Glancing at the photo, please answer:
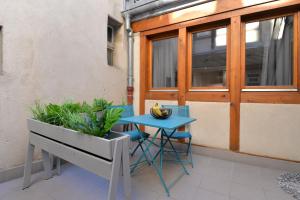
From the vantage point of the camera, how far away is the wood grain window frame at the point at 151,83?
3387 mm

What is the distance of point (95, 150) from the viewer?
123 cm

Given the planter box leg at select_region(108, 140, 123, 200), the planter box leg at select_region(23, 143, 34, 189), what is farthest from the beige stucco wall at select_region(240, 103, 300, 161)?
the planter box leg at select_region(23, 143, 34, 189)

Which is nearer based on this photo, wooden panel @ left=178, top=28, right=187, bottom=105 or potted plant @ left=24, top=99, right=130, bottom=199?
potted plant @ left=24, top=99, right=130, bottom=199

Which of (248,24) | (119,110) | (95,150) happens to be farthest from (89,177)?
(248,24)

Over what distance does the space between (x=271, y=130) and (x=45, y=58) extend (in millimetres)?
3413

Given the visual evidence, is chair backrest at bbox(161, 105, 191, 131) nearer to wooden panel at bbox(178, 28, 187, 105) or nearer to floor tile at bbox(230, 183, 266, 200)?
wooden panel at bbox(178, 28, 187, 105)

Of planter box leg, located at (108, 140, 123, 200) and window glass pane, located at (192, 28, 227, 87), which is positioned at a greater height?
window glass pane, located at (192, 28, 227, 87)

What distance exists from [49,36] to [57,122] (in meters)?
1.37

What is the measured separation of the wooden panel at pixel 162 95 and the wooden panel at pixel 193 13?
1.36 m

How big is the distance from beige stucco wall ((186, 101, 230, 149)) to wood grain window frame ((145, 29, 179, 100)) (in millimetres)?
425

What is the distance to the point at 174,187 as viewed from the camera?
77.1 inches

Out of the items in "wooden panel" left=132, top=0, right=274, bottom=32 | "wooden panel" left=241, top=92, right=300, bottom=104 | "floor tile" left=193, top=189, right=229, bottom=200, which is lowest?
"floor tile" left=193, top=189, right=229, bottom=200

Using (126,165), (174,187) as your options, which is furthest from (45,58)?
(174,187)

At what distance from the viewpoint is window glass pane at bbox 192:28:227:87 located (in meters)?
2.97
